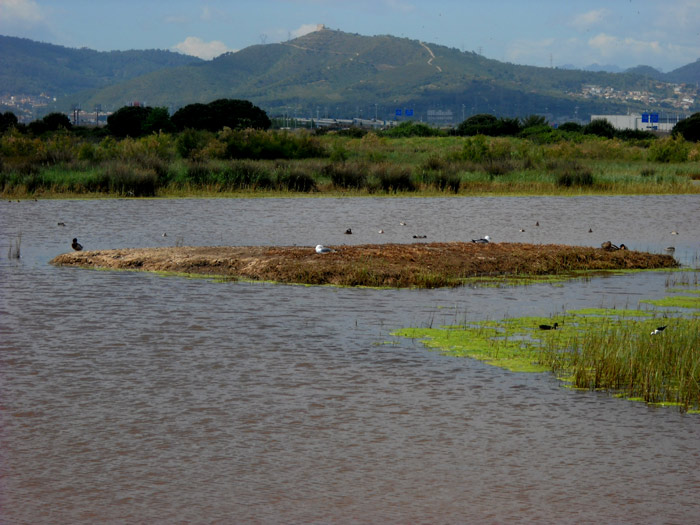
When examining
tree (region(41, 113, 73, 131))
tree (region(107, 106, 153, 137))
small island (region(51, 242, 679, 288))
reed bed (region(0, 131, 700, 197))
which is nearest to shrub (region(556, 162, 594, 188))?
reed bed (region(0, 131, 700, 197))

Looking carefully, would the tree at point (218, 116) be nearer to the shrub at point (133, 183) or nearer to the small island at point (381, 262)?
the shrub at point (133, 183)

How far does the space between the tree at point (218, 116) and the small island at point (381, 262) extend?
73946mm

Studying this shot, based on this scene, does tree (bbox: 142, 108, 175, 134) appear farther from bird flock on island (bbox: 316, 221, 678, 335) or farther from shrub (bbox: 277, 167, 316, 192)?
bird flock on island (bbox: 316, 221, 678, 335)

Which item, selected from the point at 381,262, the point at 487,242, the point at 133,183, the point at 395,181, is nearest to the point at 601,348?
the point at 381,262

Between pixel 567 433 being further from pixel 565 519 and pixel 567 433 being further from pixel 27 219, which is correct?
pixel 27 219

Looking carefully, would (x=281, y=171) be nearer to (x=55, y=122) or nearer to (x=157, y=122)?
(x=157, y=122)

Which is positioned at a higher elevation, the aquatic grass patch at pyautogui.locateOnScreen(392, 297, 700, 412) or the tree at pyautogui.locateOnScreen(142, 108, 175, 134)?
the tree at pyautogui.locateOnScreen(142, 108, 175, 134)

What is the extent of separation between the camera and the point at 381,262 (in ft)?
65.3

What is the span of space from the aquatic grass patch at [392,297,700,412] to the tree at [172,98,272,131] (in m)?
81.6

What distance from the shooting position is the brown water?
7379 mm

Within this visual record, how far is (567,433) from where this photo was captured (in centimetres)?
914

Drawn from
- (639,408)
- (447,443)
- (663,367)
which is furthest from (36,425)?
(663,367)

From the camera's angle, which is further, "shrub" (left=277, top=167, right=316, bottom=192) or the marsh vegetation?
"shrub" (left=277, top=167, right=316, bottom=192)

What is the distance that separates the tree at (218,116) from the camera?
331 feet
